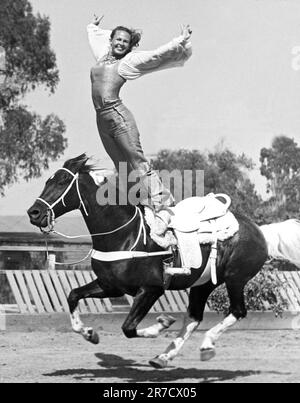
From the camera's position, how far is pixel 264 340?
10.9 metres

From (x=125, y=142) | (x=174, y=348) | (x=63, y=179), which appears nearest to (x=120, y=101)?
(x=125, y=142)

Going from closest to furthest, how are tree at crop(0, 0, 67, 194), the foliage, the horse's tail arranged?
the horse's tail < the foliage < tree at crop(0, 0, 67, 194)

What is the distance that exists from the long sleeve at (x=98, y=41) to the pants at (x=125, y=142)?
68 centimetres

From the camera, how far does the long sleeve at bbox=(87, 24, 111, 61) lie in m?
8.15

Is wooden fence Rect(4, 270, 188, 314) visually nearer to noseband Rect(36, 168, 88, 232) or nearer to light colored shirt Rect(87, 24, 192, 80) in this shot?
noseband Rect(36, 168, 88, 232)

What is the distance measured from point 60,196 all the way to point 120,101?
1.10 metres

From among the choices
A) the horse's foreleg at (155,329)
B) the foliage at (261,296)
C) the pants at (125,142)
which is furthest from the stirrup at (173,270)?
the foliage at (261,296)

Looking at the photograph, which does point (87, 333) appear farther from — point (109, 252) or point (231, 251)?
point (231, 251)

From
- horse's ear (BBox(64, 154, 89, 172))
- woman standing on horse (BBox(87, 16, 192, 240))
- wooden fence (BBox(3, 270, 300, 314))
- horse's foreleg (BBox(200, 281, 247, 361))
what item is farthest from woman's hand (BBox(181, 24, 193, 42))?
wooden fence (BBox(3, 270, 300, 314))

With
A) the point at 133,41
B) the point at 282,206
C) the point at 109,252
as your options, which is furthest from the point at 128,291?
the point at 282,206

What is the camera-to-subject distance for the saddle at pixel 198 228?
790cm

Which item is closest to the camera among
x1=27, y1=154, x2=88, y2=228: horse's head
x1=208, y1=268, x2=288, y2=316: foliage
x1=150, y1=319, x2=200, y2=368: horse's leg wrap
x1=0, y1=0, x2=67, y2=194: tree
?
x1=27, y1=154, x2=88, y2=228: horse's head

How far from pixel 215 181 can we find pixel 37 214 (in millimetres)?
20970

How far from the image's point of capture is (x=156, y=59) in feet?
25.0
